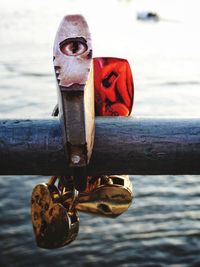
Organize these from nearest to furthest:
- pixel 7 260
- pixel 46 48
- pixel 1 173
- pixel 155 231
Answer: pixel 1 173, pixel 7 260, pixel 155 231, pixel 46 48

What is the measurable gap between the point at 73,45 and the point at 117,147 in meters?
0.35

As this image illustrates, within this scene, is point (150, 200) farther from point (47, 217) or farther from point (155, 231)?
point (47, 217)

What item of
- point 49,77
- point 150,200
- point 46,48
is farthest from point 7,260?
point 46,48

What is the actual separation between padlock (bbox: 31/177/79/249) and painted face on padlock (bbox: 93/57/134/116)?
16.3 inches

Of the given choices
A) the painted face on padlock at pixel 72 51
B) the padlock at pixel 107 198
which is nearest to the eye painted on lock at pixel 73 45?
the painted face on padlock at pixel 72 51

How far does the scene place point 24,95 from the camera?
12867 mm

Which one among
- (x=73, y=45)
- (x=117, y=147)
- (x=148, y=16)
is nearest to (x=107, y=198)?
(x=117, y=147)

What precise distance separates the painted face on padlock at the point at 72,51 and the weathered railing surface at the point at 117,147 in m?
0.22

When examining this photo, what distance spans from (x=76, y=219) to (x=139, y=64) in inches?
703

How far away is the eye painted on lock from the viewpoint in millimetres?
1465

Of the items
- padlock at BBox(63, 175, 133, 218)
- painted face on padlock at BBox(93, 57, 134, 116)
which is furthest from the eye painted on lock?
padlock at BBox(63, 175, 133, 218)

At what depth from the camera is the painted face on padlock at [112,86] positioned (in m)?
2.07

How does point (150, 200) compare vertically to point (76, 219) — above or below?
below

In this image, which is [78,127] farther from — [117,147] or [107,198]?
[107,198]
